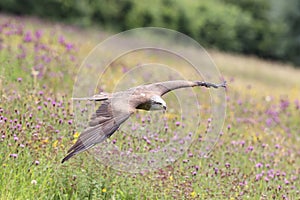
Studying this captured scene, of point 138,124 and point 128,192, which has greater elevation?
point 138,124

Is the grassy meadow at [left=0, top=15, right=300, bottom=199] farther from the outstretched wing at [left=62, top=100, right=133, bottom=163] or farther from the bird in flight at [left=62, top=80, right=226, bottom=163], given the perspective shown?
the outstretched wing at [left=62, top=100, right=133, bottom=163]

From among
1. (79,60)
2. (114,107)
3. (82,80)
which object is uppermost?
(79,60)

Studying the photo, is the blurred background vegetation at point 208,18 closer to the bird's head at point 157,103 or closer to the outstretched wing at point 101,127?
the bird's head at point 157,103

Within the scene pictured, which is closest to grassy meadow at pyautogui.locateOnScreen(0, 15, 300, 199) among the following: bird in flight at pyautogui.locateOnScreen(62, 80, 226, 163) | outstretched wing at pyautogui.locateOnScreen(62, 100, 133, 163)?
bird in flight at pyautogui.locateOnScreen(62, 80, 226, 163)

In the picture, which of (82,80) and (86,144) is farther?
(82,80)

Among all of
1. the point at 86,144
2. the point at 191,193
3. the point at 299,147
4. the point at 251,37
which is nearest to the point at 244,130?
the point at 299,147

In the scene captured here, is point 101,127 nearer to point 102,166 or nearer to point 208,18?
point 102,166

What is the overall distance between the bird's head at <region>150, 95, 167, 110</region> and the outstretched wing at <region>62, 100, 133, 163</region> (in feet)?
1.09

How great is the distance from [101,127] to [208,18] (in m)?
22.3

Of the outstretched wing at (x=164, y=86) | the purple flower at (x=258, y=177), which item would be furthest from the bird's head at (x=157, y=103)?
the purple flower at (x=258, y=177)

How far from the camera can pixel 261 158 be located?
6332 millimetres

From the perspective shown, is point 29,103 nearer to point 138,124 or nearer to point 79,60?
point 138,124

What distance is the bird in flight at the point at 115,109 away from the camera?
174 inches

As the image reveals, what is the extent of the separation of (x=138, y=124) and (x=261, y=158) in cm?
134
